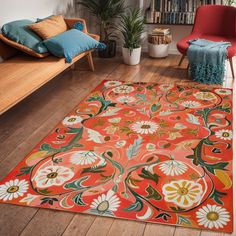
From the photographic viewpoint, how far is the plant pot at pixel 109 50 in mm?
4997

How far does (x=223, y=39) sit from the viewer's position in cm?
430

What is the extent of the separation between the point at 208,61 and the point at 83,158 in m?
1.98

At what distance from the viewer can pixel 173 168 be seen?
8.38 feet

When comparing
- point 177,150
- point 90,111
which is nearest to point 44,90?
point 90,111

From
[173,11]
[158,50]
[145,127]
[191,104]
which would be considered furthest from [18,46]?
[173,11]

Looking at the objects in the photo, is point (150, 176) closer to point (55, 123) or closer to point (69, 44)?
point (55, 123)

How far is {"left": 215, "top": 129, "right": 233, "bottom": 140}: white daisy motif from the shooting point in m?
2.93

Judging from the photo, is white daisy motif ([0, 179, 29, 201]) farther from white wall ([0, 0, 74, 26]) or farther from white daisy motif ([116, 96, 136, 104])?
white wall ([0, 0, 74, 26])

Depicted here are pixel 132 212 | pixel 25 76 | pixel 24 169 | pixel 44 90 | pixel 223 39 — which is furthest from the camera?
pixel 223 39

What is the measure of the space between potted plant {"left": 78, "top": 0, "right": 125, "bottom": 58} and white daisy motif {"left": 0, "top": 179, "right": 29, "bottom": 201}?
2938 millimetres

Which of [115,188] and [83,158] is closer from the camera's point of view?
[115,188]

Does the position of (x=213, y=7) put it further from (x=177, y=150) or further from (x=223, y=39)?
(x=177, y=150)

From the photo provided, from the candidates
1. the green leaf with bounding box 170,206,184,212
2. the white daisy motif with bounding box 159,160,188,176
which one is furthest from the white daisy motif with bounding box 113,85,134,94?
the green leaf with bounding box 170,206,184,212

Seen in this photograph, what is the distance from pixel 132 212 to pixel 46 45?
216 centimetres
